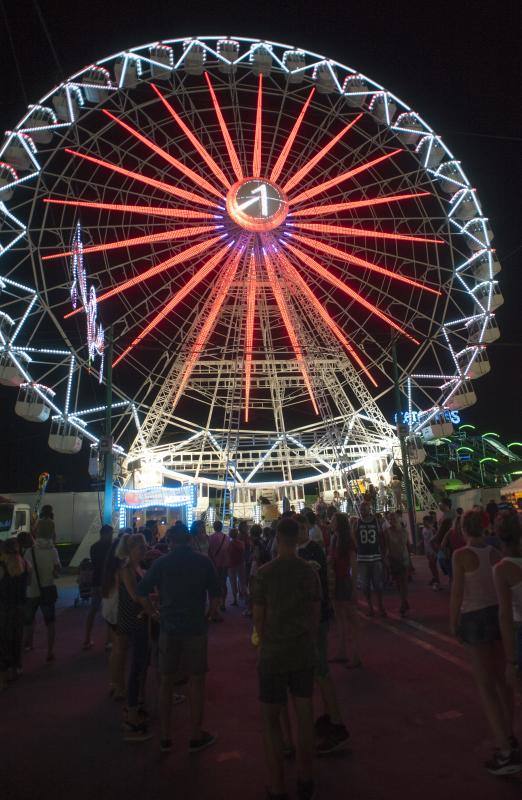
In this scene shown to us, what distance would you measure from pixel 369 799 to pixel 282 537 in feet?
5.44

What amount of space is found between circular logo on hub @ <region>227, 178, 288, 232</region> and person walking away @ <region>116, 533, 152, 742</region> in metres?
16.9

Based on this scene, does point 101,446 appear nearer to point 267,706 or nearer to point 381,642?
point 381,642

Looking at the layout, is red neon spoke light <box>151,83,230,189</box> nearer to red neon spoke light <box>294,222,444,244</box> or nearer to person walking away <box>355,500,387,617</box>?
red neon spoke light <box>294,222,444,244</box>

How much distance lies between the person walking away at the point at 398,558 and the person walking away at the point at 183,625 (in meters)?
5.35

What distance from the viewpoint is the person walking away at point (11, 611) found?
6.29m

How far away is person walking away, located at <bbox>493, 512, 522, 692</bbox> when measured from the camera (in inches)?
141

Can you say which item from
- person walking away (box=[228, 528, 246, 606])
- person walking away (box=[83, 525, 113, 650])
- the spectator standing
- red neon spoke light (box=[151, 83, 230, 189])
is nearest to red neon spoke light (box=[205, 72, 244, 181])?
red neon spoke light (box=[151, 83, 230, 189])

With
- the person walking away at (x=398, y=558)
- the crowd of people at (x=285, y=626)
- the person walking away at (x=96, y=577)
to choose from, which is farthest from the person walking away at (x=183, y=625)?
the person walking away at (x=398, y=558)

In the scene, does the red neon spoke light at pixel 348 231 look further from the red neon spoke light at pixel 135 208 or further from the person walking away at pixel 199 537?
the person walking away at pixel 199 537

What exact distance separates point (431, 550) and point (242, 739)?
28.3ft

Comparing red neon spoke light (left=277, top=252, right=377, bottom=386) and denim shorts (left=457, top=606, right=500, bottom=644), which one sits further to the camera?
red neon spoke light (left=277, top=252, right=377, bottom=386)

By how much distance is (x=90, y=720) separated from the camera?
201 inches

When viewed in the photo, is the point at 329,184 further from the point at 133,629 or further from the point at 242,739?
the point at 242,739

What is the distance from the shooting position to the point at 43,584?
7668mm
